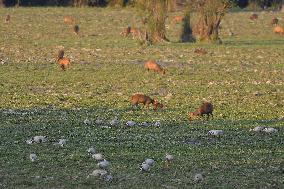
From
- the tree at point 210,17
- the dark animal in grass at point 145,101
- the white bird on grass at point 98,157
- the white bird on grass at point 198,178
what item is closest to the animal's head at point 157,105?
the dark animal in grass at point 145,101

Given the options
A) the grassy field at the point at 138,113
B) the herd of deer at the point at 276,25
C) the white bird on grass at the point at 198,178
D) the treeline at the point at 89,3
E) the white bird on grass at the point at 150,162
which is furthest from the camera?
the treeline at the point at 89,3

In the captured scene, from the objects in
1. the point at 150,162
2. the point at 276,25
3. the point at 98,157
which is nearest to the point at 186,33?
the point at 276,25

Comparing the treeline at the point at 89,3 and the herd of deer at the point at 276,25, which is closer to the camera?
the herd of deer at the point at 276,25

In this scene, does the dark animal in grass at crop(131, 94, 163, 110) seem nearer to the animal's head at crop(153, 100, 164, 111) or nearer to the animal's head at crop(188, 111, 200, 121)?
the animal's head at crop(153, 100, 164, 111)

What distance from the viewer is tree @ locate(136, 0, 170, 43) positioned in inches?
1375

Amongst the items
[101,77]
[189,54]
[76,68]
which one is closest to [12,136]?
[101,77]

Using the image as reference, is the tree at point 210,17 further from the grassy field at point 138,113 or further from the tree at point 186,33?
the grassy field at point 138,113

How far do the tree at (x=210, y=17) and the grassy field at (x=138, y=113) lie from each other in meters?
1.92

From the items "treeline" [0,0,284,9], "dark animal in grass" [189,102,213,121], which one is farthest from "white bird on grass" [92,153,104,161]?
"treeline" [0,0,284,9]

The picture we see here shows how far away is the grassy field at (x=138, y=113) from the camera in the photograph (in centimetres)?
960

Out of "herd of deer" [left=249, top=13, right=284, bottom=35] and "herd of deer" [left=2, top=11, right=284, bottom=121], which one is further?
"herd of deer" [left=249, top=13, right=284, bottom=35]

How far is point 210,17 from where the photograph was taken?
3622 cm

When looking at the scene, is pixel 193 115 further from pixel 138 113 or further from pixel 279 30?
pixel 279 30

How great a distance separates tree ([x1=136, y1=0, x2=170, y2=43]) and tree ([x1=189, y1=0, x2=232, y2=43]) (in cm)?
165
